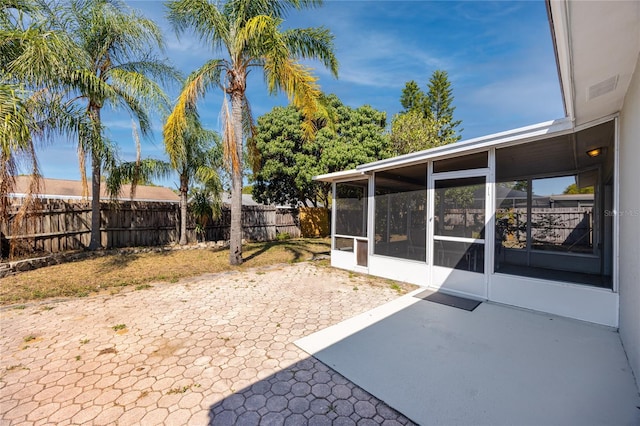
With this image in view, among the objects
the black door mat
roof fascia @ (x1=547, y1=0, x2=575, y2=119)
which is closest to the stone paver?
the black door mat

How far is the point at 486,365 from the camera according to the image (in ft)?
8.14

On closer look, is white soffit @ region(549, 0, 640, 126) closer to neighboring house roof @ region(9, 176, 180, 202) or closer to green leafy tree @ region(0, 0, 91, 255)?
green leafy tree @ region(0, 0, 91, 255)

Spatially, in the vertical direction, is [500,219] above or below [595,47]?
below

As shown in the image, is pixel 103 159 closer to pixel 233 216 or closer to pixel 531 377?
pixel 233 216

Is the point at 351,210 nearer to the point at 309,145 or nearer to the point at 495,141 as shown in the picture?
the point at 495,141

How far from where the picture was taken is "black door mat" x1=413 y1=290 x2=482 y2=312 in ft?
13.2

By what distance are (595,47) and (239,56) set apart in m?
6.53

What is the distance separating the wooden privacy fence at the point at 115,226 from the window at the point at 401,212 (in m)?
7.18

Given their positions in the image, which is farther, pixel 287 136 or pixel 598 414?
pixel 287 136

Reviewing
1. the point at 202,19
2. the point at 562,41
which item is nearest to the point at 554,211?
the point at 562,41

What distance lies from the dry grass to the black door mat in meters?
4.17

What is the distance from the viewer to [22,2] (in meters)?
4.98

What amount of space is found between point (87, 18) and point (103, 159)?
3553 millimetres

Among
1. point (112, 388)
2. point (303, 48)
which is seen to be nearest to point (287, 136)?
point (303, 48)
